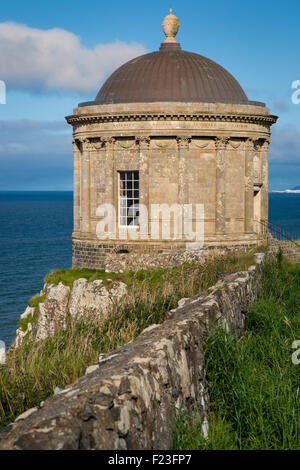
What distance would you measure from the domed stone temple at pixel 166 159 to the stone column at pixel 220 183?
0.04 m

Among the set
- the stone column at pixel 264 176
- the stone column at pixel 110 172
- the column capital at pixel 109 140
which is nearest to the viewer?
the column capital at pixel 109 140

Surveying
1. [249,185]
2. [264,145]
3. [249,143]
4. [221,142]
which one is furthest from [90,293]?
[264,145]

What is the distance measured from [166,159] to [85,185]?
410cm

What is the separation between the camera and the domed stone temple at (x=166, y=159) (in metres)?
26.3

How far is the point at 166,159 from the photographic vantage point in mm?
26641

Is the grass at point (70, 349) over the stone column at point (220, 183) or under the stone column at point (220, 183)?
under

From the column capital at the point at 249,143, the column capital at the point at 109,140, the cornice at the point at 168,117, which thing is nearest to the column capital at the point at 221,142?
the cornice at the point at 168,117

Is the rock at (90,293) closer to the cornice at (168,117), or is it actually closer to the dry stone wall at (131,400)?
the cornice at (168,117)

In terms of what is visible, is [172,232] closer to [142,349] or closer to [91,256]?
[91,256]

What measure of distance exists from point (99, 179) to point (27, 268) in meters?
38.8

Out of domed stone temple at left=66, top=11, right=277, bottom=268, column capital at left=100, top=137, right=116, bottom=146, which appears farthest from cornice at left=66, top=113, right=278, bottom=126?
column capital at left=100, top=137, right=116, bottom=146

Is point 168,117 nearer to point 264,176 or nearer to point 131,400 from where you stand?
point 264,176

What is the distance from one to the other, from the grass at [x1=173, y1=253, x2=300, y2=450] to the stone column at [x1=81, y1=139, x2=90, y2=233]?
66.1 feet
